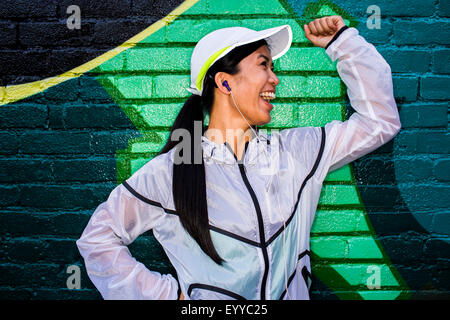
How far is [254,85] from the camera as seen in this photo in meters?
1.61

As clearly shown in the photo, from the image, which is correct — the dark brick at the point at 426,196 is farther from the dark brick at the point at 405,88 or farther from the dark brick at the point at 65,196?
the dark brick at the point at 65,196

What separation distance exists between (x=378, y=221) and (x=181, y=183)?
3.71 ft

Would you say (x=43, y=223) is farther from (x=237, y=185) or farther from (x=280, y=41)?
(x=280, y=41)

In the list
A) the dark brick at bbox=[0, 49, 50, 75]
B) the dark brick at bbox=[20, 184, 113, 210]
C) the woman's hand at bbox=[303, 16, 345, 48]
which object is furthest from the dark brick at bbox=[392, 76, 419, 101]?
the dark brick at bbox=[0, 49, 50, 75]

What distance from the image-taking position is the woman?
1547 millimetres

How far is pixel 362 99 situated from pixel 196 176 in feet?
2.78

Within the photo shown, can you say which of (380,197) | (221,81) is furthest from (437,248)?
(221,81)

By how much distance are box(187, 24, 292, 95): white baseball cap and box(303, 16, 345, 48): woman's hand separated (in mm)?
109

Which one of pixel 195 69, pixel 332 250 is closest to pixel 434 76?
pixel 332 250

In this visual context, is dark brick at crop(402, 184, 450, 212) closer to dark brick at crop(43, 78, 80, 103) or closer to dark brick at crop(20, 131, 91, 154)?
dark brick at crop(20, 131, 91, 154)

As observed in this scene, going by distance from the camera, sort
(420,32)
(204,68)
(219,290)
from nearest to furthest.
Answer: (219,290)
(204,68)
(420,32)

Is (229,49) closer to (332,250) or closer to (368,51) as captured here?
(368,51)

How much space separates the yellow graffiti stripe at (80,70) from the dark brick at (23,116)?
5cm

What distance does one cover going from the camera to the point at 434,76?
187 cm
